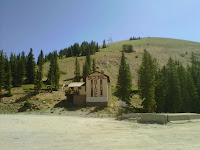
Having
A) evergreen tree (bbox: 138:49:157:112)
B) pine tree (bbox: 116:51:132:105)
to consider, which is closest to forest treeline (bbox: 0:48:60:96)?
pine tree (bbox: 116:51:132:105)

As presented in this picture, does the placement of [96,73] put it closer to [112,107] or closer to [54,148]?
[112,107]

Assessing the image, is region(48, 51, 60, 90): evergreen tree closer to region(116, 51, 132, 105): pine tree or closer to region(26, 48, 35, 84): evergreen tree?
region(26, 48, 35, 84): evergreen tree

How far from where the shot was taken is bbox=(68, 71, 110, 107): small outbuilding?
125 ft

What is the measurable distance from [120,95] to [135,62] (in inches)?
2660

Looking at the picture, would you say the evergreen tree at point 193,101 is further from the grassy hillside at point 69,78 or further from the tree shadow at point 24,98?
the tree shadow at point 24,98

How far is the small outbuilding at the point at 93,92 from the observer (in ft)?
125

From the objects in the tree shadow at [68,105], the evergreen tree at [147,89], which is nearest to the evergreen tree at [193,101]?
the evergreen tree at [147,89]

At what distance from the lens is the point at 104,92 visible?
3831 cm

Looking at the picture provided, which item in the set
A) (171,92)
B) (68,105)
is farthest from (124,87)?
(68,105)

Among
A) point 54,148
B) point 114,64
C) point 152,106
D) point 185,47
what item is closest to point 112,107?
point 152,106

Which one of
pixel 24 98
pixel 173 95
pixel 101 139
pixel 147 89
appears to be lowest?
pixel 24 98

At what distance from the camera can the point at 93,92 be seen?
38625 millimetres

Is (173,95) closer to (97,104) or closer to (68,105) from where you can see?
(97,104)

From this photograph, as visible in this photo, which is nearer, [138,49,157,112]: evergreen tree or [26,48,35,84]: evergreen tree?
[138,49,157,112]: evergreen tree
